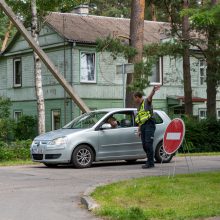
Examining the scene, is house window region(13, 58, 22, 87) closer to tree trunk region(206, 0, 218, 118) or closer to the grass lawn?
tree trunk region(206, 0, 218, 118)

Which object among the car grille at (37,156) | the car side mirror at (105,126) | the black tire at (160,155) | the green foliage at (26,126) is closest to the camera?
the car grille at (37,156)

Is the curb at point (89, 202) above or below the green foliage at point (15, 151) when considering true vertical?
below

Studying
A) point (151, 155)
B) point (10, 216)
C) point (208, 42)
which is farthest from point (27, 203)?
point (208, 42)

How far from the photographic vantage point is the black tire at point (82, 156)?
1667cm

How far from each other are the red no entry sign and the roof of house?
21.7 m

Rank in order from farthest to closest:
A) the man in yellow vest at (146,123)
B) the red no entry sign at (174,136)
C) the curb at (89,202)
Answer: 1. the man in yellow vest at (146,123)
2. the red no entry sign at (174,136)
3. the curb at (89,202)

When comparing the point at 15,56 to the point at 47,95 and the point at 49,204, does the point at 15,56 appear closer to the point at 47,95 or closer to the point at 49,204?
the point at 47,95

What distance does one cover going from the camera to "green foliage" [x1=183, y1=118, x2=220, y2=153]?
26.8 metres

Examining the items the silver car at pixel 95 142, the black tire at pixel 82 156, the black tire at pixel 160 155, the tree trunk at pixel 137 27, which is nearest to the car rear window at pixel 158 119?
the silver car at pixel 95 142

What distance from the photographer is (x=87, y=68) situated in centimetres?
3584

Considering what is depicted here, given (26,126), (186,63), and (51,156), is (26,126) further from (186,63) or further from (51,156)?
(51,156)

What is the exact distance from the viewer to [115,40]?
977 inches

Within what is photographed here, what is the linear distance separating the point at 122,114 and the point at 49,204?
8.01m

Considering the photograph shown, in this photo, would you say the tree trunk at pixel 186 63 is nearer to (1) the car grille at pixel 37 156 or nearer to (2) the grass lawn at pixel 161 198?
(1) the car grille at pixel 37 156
